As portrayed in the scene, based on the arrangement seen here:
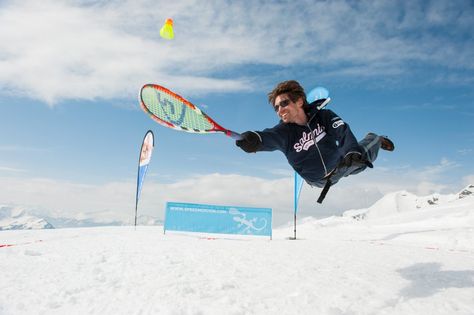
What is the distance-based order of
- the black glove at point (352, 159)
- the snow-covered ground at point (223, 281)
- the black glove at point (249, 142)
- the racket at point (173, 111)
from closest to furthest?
1. the snow-covered ground at point (223, 281)
2. the black glove at point (352, 159)
3. the black glove at point (249, 142)
4. the racket at point (173, 111)

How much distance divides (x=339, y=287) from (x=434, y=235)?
948cm

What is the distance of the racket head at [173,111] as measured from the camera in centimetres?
491

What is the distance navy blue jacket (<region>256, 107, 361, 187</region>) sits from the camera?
4930mm

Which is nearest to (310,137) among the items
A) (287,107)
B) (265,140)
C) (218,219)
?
(287,107)

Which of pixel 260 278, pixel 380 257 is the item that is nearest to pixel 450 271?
pixel 380 257

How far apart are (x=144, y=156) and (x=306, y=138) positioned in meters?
12.6

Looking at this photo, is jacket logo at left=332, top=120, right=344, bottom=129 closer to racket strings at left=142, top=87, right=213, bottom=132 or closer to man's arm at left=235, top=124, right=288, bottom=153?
A: man's arm at left=235, top=124, right=288, bottom=153

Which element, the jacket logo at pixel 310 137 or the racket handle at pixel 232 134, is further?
the jacket logo at pixel 310 137

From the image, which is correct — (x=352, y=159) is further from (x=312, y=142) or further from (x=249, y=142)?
(x=249, y=142)

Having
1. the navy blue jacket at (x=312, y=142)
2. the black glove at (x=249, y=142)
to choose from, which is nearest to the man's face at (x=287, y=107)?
the navy blue jacket at (x=312, y=142)

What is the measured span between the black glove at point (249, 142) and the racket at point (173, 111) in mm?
418

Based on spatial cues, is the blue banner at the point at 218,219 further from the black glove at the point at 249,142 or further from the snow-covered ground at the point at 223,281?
the black glove at the point at 249,142

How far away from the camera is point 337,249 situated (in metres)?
8.77

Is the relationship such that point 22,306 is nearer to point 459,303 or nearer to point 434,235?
point 459,303
